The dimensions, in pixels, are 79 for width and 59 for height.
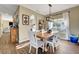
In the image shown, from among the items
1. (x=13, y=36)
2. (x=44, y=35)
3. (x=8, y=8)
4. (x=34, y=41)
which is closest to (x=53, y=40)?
(x=44, y=35)

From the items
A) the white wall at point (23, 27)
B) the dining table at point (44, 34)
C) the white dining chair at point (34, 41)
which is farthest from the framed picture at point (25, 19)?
the dining table at point (44, 34)

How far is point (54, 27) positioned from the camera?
2125 mm

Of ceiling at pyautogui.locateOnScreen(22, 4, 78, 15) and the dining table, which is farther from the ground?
ceiling at pyautogui.locateOnScreen(22, 4, 78, 15)

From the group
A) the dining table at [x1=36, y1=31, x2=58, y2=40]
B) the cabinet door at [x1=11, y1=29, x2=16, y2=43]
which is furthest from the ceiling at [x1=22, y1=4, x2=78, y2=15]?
the cabinet door at [x1=11, y1=29, x2=16, y2=43]

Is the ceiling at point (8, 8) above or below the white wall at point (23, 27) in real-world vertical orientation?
above

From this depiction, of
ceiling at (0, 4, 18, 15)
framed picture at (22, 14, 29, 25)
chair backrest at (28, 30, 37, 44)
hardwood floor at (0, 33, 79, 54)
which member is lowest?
hardwood floor at (0, 33, 79, 54)

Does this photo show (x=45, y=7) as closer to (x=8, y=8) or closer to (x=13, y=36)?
(x=8, y=8)

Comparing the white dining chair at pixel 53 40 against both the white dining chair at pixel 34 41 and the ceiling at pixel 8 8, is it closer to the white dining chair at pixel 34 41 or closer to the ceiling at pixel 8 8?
the white dining chair at pixel 34 41

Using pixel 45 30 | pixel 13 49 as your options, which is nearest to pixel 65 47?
pixel 45 30

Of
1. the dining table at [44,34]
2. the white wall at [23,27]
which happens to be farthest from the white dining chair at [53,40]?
the white wall at [23,27]

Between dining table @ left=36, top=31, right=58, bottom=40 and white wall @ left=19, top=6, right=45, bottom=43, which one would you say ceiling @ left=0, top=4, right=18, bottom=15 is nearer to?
white wall @ left=19, top=6, right=45, bottom=43

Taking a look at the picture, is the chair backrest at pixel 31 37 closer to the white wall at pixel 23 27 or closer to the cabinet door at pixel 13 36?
the white wall at pixel 23 27

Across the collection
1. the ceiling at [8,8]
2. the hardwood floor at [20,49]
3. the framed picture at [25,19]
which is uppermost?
the ceiling at [8,8]

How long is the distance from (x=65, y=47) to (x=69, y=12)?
699 mm
